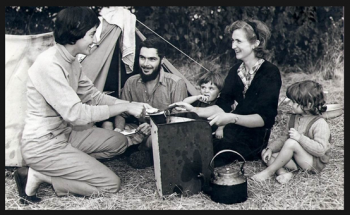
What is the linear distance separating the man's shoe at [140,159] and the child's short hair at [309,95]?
1466 millimetres

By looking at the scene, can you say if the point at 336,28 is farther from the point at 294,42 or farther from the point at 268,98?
the point at 268,98

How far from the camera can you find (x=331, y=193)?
12.6 feet

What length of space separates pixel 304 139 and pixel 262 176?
49 centimetres

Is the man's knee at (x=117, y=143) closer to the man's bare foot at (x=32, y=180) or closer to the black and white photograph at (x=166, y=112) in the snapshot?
the black and white photograph at (x=166, y=112)

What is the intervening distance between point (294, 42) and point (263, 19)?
22.7 inches

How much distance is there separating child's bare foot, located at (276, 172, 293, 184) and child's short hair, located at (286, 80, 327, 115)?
0.59 m

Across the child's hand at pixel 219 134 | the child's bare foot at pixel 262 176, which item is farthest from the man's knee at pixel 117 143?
the child's bare foot at pixel 262 176

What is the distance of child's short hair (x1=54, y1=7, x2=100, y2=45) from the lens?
12.0 ft

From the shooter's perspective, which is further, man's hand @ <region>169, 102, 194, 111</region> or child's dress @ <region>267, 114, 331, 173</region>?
man's hand @ <region>169, 102, 194, 111</region>

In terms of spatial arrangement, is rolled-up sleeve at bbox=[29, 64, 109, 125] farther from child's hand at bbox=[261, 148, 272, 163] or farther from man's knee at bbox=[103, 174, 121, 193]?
child's hand at bbox=[261, 148, 272, 163]

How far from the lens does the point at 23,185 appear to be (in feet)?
12.3

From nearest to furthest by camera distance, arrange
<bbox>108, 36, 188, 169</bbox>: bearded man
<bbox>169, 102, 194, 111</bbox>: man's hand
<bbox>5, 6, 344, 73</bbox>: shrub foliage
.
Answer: <bbox>169, 102, 194, 111</bbox>: man's hand
<bbox>108, 36, 188, 169</bbox>: bearded man
<bbox>5, 6, 344, 73</bbox>: shrub foliage

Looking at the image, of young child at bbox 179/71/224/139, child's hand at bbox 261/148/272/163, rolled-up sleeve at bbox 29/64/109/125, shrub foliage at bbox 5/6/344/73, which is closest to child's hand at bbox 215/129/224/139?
young child at bbox 179/71/224/139

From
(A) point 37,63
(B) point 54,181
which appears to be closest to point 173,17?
(A) point 37,63
